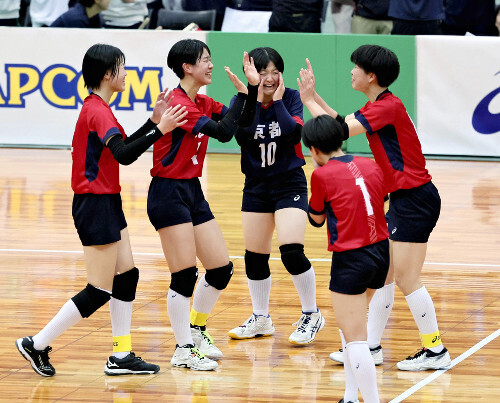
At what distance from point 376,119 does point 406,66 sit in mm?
7850

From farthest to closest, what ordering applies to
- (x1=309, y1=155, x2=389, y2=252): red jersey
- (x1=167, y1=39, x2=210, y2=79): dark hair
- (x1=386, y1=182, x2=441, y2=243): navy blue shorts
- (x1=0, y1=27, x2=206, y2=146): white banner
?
1. (x1=0, y1=27, x2=206, y2=146): white banner
2. (x1=167, y1=39, x2=210, y2=79): dark hair
3. (x1=386, y1=182, x2=441, y2=243): navy blue shorts
4. (x1=309, y1=155, x2=389, y2=252): red jersey

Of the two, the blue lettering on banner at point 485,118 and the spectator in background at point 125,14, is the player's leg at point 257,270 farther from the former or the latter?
the spectator in background at point 125,14

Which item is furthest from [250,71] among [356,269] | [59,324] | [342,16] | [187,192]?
[342,16]

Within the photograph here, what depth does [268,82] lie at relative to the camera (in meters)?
6.71

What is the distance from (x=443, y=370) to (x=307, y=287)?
3.69ft

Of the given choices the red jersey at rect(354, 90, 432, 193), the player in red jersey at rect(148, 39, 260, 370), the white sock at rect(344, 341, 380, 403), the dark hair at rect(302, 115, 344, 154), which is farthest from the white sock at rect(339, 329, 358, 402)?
the red jersey at rect(354, 90, 432, 193)

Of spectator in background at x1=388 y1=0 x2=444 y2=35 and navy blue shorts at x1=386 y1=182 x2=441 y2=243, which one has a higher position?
spectator in background at x1=388 y1=0 x2=444 y2=35

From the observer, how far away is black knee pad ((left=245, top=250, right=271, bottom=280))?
6.97 metres

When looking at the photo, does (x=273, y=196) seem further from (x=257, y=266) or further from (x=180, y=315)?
(x=180, y=315)

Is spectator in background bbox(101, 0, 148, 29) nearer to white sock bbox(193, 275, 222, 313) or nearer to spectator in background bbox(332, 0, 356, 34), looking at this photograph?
spectator in background bbox(332, 0, 356, 34)

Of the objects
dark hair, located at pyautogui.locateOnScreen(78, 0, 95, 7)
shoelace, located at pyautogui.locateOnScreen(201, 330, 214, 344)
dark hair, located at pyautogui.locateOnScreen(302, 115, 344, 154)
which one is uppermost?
dark hair, located at pyautogui.locateOnScreen(302, 115, 344, 154)

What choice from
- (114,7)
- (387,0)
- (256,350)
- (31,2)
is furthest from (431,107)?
(256,350)

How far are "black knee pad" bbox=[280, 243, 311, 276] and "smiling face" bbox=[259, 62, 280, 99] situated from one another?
101 centimetres

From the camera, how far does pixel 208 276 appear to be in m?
6.55
